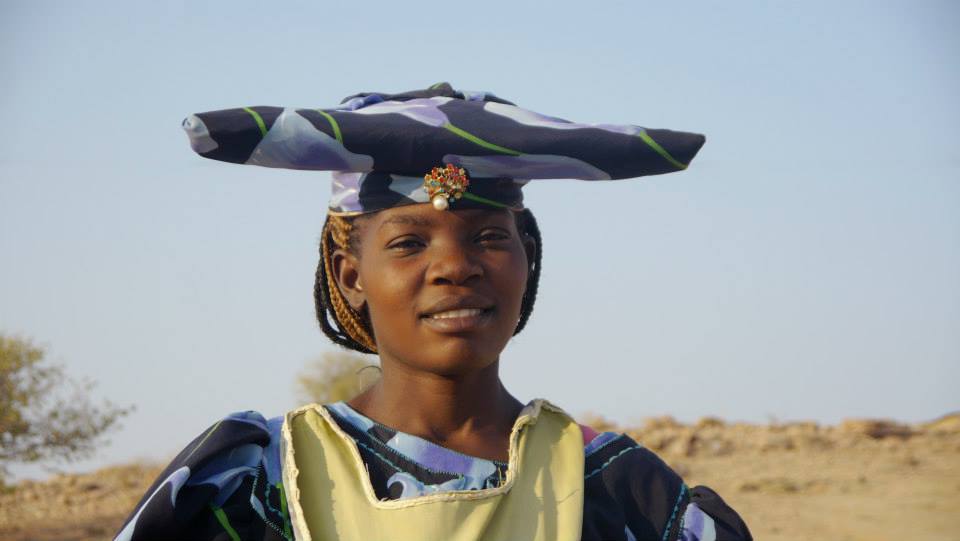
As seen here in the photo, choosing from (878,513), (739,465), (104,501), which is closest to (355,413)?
(878,513)

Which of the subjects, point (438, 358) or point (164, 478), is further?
point (438, 358)

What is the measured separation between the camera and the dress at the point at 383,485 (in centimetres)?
301

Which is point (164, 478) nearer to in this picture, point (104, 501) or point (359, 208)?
point (359, 208)

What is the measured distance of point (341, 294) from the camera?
3539mm

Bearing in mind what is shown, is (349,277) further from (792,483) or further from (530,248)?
(792,483)

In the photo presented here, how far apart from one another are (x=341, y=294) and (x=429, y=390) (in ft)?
1.39

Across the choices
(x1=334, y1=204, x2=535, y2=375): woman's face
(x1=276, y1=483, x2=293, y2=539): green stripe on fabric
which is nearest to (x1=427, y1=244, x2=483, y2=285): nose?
(x1=334, y1=204, x2=535, y2=375): woman's face

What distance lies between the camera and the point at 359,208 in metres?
3.32

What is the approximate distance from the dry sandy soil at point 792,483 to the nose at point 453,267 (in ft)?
21.8

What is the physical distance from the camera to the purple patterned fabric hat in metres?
3.02

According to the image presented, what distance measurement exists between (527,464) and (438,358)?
0.39 metres

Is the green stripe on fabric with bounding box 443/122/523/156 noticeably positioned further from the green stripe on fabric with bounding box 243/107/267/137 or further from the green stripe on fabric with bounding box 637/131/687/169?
the green stripe on fabric with bounding box 243/107/267/137

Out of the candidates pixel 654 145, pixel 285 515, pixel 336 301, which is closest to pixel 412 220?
pixel 336 301

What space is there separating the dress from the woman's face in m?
0.26
